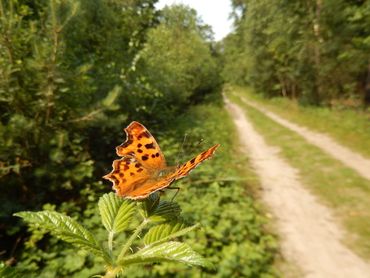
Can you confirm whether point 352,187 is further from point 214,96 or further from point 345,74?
point 214,96

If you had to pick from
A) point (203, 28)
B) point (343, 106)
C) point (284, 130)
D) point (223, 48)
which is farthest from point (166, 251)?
point (223, 48)

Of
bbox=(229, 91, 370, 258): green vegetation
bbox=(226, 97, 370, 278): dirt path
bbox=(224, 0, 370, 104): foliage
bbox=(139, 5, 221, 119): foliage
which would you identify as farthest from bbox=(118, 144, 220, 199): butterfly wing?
bbox=(224, 0, 370, 104): foliage

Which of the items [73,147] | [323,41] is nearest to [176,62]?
[323,41]

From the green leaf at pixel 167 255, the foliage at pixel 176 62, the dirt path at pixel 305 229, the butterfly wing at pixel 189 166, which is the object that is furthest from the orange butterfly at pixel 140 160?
the foliage at pixel 176 62

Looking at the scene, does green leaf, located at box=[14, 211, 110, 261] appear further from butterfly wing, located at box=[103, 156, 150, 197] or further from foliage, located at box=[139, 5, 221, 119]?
foliage, located at box=[139, 5, 221, 119]

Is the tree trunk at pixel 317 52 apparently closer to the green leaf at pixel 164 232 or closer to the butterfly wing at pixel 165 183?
the butterfly wing at pixel 165 183

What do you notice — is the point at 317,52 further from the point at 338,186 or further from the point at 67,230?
the point at 67,230
